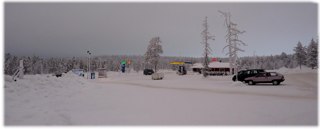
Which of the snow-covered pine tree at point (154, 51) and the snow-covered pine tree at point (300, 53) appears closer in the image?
the snow-covered pine tree at point (154, 51)

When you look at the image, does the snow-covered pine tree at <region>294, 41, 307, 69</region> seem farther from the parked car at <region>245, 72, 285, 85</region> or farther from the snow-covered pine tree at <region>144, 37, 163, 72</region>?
the parked car at <region>245, 72, 285, 85</region>

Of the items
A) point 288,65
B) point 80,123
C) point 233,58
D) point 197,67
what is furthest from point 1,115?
point 288,65

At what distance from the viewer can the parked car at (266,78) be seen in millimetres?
23516

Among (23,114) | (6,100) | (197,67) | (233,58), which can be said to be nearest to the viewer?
(23,114)

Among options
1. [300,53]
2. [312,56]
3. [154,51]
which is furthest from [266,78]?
[300,53]

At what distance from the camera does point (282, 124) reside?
26.7ft

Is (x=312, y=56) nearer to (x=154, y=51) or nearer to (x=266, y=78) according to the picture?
(x=154, y=51)

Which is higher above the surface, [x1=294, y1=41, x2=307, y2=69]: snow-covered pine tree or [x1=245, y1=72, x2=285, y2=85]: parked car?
[x1=294, y1=41, x2=307, y2=69]: snow-covered pine tree

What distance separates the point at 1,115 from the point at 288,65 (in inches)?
5131

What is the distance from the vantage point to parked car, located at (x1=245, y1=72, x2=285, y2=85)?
23516mm

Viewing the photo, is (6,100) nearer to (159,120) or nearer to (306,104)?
(159,120)

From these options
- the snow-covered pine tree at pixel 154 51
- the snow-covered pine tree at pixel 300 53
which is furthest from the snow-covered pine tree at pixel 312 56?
the snow-covered pine tree at pixel 154 51

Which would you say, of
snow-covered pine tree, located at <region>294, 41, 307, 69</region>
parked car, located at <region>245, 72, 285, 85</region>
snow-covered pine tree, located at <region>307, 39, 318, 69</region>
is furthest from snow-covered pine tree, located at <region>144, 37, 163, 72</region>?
snow-covered pine tree, located at <region>294, 41, 307, 69</region>

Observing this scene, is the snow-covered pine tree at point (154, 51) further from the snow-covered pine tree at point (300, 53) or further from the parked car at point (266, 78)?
the snow-covered pine tree at point (300, 53)
